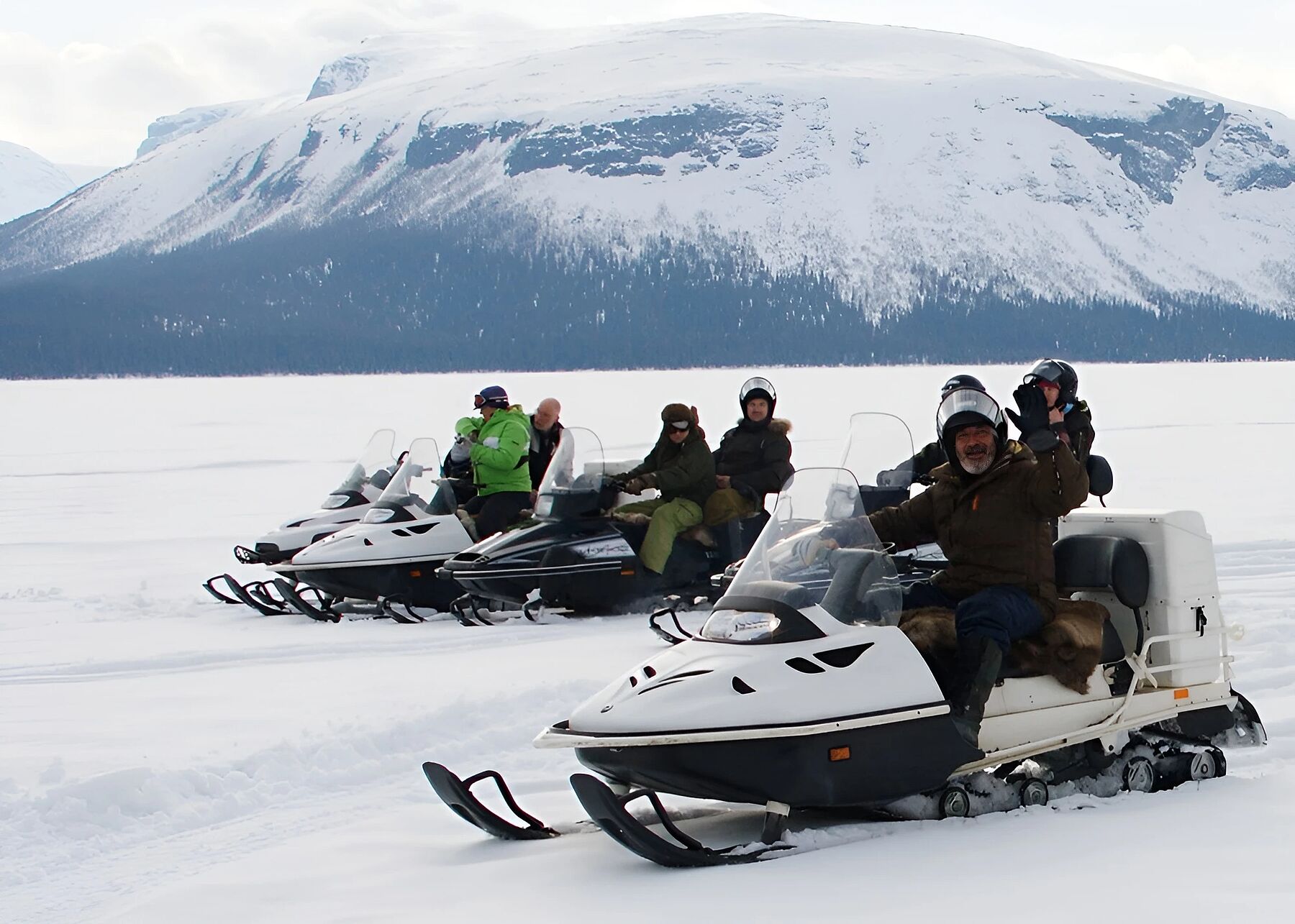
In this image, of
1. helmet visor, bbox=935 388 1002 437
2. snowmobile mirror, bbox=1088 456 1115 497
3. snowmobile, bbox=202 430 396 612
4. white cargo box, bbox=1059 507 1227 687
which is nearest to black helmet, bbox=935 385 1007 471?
helmet visor, bbox=935 388 1002 437

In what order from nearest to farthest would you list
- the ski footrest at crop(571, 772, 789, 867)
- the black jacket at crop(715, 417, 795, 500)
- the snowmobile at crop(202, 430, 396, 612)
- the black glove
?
the ski footrest at crop(571, 772, 789, 867) → the black glove → the black jacket at crop(715, 417, 795, 500) → the snowmobile at crop(202, 430, 396, 612)

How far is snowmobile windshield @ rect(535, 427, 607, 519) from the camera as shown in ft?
29.9

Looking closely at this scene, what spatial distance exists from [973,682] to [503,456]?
18.8ft

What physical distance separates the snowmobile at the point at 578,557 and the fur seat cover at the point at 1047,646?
447 centimetres

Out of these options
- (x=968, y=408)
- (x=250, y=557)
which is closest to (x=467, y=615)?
(x=250, y=557)

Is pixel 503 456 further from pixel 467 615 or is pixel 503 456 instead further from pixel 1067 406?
pixel 1067 406

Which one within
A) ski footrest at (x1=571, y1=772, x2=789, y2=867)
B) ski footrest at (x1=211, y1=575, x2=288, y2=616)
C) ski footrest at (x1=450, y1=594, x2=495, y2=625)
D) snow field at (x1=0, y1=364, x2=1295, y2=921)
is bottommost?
ski footrest at (x1=211, y1=575, x2=288, y2=616)

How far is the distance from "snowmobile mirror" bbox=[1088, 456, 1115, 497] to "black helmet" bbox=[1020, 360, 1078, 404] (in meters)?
0.38

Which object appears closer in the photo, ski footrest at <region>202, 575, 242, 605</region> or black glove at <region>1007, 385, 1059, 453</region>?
black glove at <region>1007, 385, 1059, 453</region>

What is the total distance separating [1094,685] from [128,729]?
362 cm

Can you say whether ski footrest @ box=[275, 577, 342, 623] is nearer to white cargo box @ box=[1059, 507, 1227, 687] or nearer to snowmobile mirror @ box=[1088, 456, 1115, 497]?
snowmobile mirror @ box=[1088, 456, 1115, 497]

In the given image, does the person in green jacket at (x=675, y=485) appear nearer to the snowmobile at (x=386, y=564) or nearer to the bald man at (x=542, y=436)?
the snowmobile at (x=386, y=564)

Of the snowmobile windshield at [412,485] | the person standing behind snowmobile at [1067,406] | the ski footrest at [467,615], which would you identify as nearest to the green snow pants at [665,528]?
the ski footrest at [467,615]

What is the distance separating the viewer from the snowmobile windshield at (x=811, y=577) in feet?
14.3
